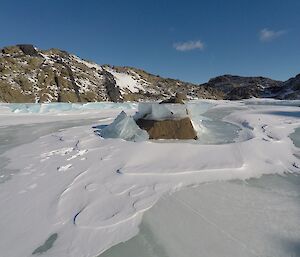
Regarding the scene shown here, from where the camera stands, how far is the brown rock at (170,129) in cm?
680

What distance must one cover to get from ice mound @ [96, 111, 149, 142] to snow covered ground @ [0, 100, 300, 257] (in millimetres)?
825

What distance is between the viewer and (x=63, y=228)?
2729mm

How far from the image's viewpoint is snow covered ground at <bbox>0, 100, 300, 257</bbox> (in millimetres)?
2484

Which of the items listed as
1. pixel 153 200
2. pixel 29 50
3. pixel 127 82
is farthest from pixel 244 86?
pixel 153 200

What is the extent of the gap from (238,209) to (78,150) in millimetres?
3722

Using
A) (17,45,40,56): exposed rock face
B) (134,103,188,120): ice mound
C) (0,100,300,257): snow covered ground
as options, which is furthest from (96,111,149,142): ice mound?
(17,45,40,56): exposed rock face

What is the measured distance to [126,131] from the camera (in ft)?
22.6

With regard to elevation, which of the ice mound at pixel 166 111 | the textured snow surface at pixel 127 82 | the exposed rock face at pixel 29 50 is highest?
the exposed rock face at pixel 29 50

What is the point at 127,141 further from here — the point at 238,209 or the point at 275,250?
the point at 275,250

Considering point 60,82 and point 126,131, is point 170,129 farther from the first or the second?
point 60,82

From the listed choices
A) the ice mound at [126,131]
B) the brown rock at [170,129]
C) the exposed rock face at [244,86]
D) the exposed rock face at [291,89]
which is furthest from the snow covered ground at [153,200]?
the exposed rock face at [291,89]

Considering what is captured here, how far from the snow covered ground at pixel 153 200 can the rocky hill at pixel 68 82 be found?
29.4 metres

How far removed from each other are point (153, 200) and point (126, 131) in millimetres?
3710

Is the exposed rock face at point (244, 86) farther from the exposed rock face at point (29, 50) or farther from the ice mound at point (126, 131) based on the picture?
the ice mound at point (126, 131)
